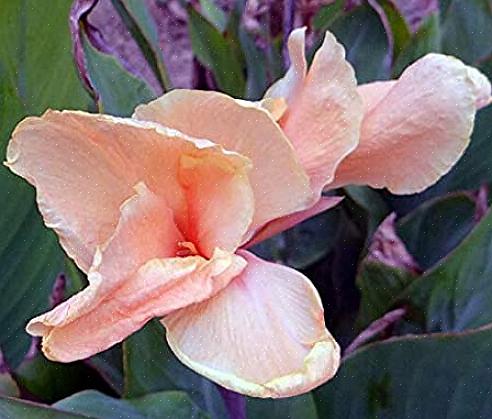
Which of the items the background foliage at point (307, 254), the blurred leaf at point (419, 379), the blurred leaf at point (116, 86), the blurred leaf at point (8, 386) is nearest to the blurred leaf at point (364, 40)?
the background foliage at point (307, 254)

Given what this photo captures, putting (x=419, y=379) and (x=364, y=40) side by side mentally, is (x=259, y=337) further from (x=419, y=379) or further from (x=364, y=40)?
(x=364, y=40)

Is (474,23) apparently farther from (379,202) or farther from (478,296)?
(478,296)

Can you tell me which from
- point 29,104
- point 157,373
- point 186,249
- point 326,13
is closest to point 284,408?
point 157,373

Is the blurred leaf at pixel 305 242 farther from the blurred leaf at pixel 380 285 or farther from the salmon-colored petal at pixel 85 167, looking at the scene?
the salmon-colored petal at pixel 85 167

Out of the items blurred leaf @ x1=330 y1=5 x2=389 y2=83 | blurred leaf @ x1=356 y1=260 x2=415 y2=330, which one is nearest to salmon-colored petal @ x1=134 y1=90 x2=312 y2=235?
blurred leaf @ x1=356 y1=260 x2=415 y2=330

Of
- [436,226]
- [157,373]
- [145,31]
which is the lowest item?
[436,226]
